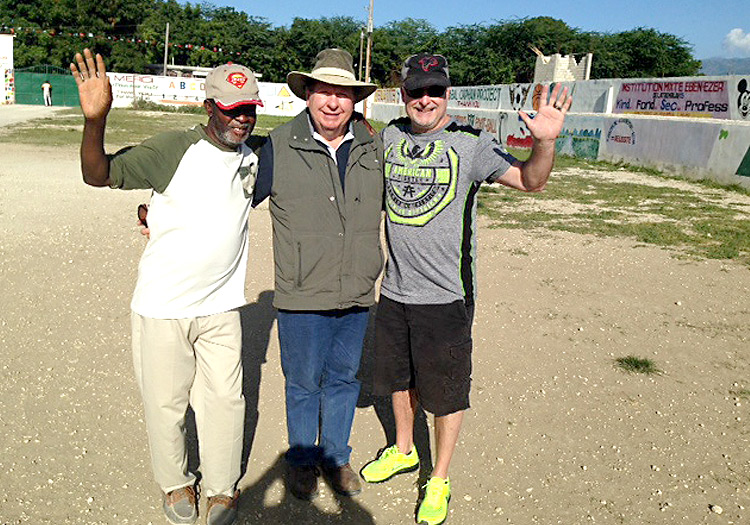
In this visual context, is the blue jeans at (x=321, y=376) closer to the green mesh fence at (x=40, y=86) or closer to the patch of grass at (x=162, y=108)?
the patch of grass at (x=162, y=108)

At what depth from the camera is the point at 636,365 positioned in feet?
15.9

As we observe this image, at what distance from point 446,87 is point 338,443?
5.80ft

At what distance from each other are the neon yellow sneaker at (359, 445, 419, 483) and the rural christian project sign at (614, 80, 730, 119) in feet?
52.3

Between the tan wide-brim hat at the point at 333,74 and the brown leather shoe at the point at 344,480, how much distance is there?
1776 millimetres

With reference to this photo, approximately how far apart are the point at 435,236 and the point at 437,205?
135mm

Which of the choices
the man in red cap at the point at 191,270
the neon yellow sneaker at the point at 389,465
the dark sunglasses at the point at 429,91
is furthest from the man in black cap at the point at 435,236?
the man in red cap at the point at 191,270

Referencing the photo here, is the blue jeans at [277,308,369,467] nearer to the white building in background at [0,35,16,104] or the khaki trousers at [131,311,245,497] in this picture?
the khaki trousers at [131,311,245,497]

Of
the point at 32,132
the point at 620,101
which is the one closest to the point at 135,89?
the point at 32,132

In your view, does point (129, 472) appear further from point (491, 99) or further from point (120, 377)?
point (491, 99)

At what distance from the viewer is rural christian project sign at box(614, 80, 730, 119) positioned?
16719mm

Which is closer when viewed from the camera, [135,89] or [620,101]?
[620,101]

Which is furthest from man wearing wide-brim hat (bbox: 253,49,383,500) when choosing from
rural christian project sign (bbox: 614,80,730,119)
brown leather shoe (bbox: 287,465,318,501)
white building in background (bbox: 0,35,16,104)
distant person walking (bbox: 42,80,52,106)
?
white building in background (bbox: 0,35,16,104)

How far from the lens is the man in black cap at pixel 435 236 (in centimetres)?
289

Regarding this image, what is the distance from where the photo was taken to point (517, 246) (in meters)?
8.45
